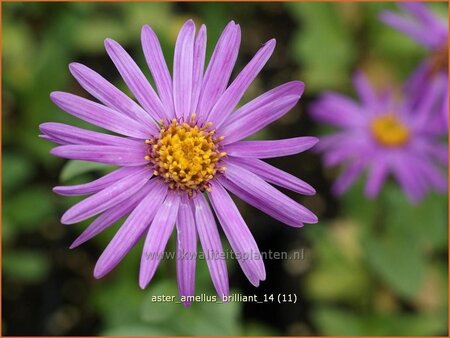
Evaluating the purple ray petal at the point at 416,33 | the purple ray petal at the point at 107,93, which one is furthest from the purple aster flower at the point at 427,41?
the purple ray petal at the point at 107,93

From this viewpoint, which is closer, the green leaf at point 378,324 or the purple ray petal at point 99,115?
the purple ray petal at point 99,115

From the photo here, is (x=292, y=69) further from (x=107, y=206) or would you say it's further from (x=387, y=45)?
(x=107, y=206)

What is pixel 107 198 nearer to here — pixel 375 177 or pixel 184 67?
pixel 184 67

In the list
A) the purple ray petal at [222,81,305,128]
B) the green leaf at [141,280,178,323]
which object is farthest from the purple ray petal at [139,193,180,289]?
the green leaf at [141,280,178,323]

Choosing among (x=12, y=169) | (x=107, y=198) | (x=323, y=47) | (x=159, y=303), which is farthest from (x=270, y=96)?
(x=323, y=47)

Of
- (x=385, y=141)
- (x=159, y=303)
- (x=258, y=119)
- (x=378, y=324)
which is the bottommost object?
(x=378, y=324)

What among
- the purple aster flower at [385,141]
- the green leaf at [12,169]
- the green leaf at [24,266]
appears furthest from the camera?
the green leaf at [24,266]

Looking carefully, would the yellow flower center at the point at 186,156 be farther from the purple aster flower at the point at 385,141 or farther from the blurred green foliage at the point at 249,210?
the purple aster flower at the point at 385,141

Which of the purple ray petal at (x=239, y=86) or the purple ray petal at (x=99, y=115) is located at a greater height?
the purple ray petal at (x=239, y=86)
